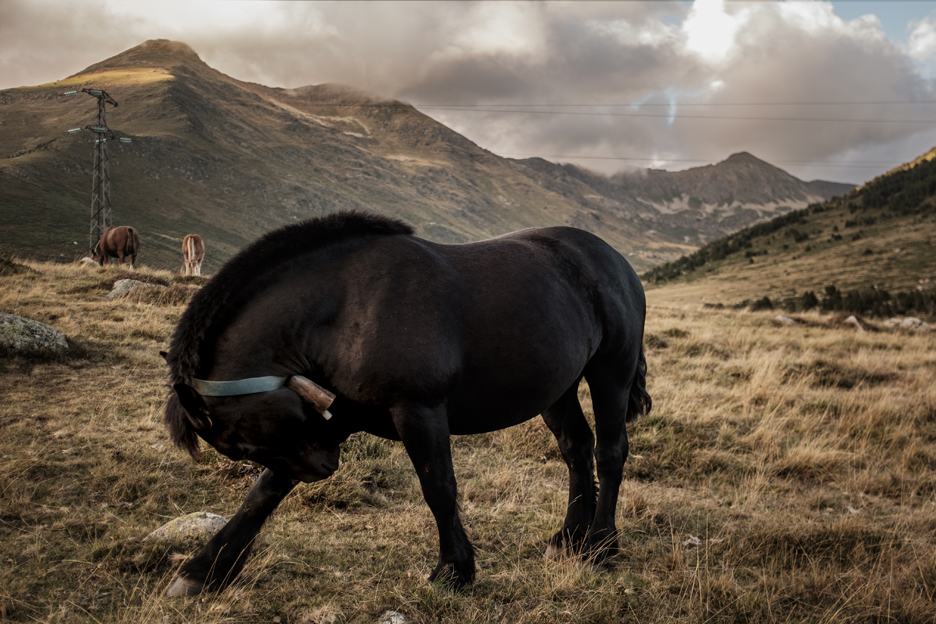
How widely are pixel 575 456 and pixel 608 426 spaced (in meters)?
0.38

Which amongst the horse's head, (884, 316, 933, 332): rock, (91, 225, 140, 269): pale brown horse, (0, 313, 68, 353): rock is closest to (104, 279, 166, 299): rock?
(0, 313, 68, 353): rock

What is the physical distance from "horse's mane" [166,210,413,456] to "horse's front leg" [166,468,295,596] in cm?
52

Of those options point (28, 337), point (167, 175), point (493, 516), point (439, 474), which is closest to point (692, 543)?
point (493, 516)

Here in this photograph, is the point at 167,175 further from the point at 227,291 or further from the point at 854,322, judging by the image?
the point at 227,291

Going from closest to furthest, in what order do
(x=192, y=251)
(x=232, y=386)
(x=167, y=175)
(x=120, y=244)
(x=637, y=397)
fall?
(x=232, y=386) → (x=637, y=397) → (x=120, y=244) → (x=192, y=251) → (x=167, y=175)

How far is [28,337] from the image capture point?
651 cm

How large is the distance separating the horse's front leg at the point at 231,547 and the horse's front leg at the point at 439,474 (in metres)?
0.88

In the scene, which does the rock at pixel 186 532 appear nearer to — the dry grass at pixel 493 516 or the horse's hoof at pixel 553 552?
the dry grass at pixel 493 516

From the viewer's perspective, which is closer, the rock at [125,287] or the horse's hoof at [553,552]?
the horse's hoof at [553,552]

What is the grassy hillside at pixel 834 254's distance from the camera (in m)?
30.5

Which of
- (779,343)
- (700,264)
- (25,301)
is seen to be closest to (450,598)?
(25,301)

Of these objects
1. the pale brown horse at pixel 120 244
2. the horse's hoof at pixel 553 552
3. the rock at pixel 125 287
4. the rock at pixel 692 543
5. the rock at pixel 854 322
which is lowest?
the rock at pixel 692 543

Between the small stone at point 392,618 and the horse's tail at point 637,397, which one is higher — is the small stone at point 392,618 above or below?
below

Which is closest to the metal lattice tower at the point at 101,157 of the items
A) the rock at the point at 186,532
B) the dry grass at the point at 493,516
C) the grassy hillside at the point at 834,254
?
the dry grass at the point at 493,516
